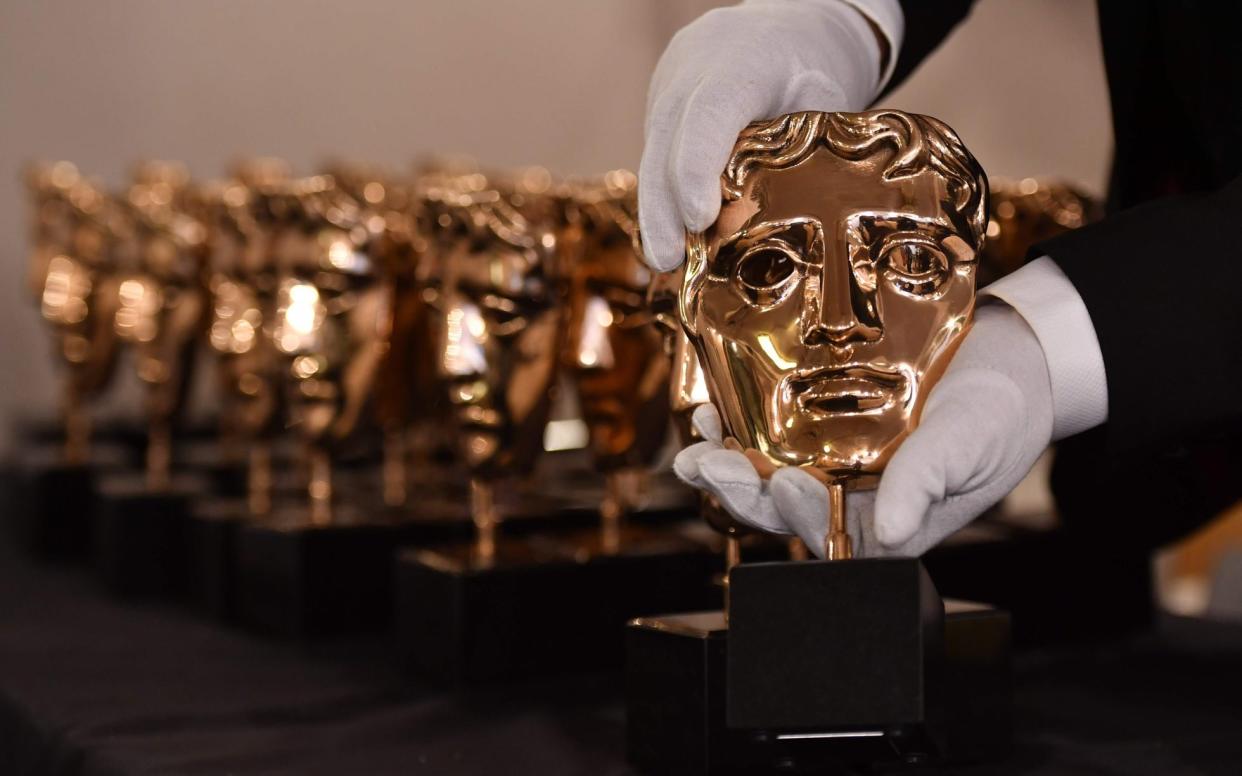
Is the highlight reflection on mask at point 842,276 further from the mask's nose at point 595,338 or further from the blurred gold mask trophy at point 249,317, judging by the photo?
the blurred gold mask trophy at point 249,317

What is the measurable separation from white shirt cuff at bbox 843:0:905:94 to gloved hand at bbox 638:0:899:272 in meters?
0.03

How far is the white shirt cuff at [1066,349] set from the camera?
54cm

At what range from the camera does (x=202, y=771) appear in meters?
0.64

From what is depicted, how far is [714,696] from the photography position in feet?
2.02

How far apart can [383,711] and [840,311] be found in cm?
38

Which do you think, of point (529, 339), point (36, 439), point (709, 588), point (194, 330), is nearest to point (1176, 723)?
point (709, 588)

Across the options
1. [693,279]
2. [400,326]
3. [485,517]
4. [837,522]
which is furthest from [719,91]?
[400,326]

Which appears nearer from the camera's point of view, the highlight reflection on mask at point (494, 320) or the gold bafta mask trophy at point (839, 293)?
the gold bafta mask trophy at point (839, 293)

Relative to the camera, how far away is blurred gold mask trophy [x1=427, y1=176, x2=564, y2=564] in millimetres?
838

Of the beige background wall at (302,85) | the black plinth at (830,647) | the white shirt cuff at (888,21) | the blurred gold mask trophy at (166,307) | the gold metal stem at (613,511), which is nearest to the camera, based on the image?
the black plinth at (830,647)

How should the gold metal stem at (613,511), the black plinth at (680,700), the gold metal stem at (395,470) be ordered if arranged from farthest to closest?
1. the gold metal stem at (395,470)
2. the gold metal stem at (613,511)
3. the black plinth at (680,700)

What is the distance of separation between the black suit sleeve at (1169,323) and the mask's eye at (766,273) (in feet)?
0.34

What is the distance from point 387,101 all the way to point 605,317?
1987mm

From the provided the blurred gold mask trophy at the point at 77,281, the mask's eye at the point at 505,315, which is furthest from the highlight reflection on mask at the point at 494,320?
the blurred gold mask trophy at the point at 77,281
